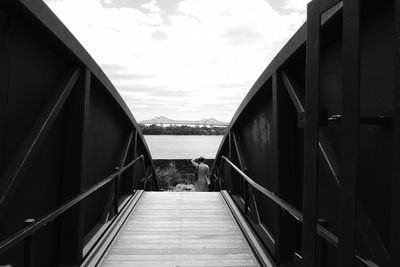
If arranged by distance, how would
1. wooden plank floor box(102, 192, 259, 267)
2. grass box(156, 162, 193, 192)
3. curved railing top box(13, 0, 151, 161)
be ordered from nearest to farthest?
curved railing top box(13, 0, 151, 161)
wooden plank floor box(102, 192, 259, 267)
grass box(156, 162, 193, 192)

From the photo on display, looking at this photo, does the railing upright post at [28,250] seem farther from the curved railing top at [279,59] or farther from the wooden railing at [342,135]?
the curved railing top at [279,59]

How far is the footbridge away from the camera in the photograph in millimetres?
1772

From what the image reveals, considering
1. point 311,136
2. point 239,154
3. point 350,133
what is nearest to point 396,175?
point 350,133

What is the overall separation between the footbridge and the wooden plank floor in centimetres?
2

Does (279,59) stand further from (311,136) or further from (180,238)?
(180,238)

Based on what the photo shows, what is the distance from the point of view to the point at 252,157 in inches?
233

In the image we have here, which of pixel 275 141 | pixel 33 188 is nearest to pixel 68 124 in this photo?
pixel 33 188

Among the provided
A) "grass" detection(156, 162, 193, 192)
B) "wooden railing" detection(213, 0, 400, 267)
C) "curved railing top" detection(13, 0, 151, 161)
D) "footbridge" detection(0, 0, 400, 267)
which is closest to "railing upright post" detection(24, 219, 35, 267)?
"footbridge" detection(0, 0, 400, 267)

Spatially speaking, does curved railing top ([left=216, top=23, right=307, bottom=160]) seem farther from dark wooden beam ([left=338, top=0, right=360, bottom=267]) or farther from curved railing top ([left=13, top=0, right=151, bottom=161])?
curved railing top ([left=13, top=0, right=151, bottom=161])

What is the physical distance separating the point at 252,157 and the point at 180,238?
1812mm

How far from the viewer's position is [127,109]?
663cm

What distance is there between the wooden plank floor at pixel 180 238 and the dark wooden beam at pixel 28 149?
1717 millimetres

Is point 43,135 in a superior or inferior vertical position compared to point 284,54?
inferior

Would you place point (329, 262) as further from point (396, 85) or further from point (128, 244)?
point (128, 244)
